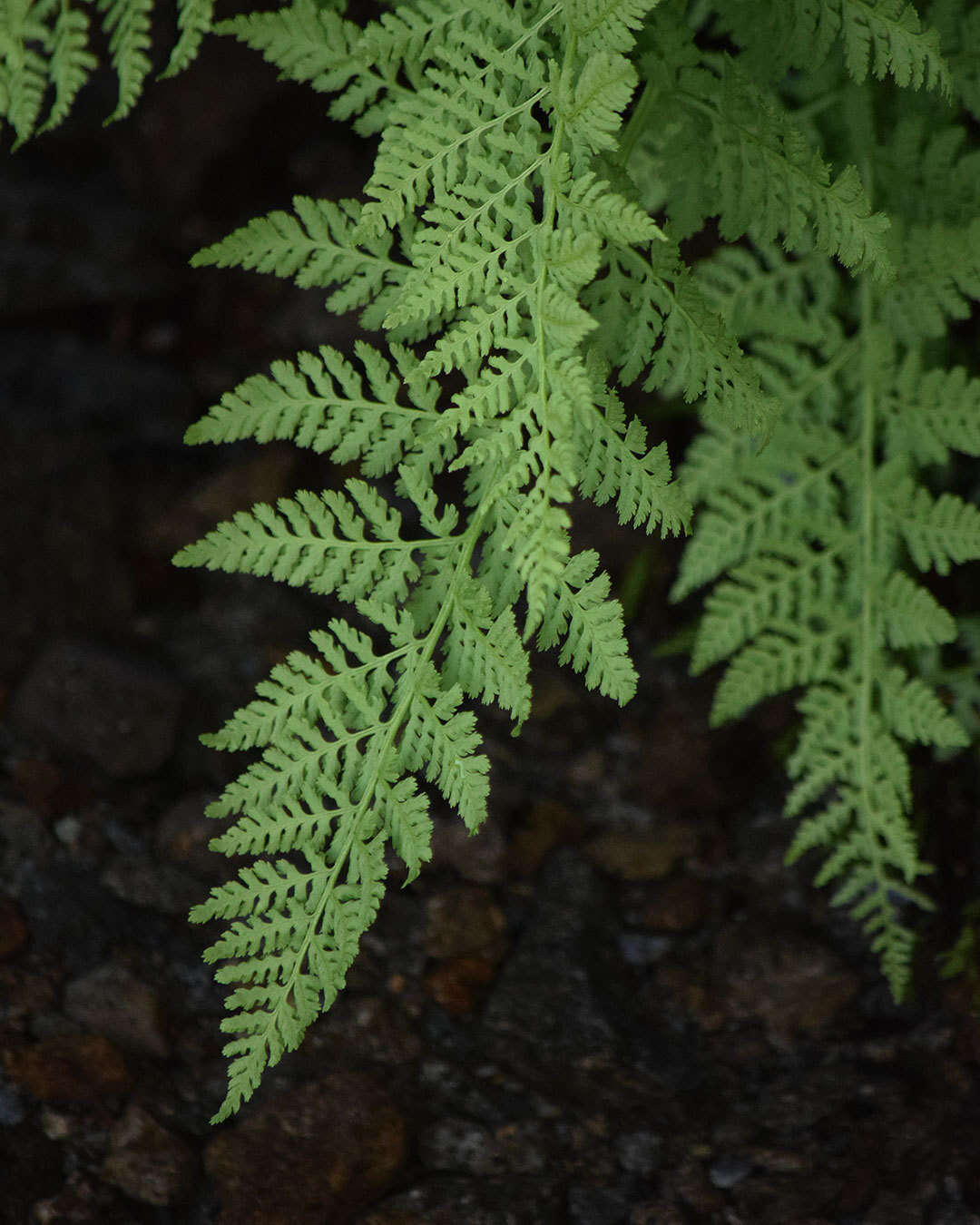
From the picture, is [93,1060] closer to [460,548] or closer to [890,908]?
[460,548]

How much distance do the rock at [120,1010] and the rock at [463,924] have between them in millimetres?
527

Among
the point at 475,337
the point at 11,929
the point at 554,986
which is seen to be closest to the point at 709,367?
the point at 475,337

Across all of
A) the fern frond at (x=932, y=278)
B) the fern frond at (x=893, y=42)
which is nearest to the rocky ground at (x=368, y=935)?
the fern frond at (x=932, y=278)

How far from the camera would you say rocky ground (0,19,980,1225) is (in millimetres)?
1841

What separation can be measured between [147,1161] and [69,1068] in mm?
206

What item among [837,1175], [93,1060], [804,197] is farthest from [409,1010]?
[804,197]

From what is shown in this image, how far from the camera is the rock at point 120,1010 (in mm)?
1978

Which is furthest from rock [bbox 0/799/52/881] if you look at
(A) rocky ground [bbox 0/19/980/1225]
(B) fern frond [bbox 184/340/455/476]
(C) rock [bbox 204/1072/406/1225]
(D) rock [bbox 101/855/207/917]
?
(B) fern frond [bbox 184/340/455/476]

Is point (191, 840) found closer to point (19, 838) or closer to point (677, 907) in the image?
point (19, 838)

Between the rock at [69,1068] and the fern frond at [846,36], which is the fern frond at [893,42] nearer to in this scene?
the fern frond at [846,36]

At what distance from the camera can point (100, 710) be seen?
248 cm

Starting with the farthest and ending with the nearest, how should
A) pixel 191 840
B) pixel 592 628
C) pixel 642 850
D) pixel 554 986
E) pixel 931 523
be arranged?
pixel 642 850, pixel 191 840, pixel 554 986, pixel 931 523, pixel 592 628

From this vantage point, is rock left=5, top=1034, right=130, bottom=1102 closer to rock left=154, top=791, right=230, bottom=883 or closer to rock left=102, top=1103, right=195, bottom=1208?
rock left=102, top=1103, right=195, bottom=1208

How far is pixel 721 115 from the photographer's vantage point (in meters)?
1.66
